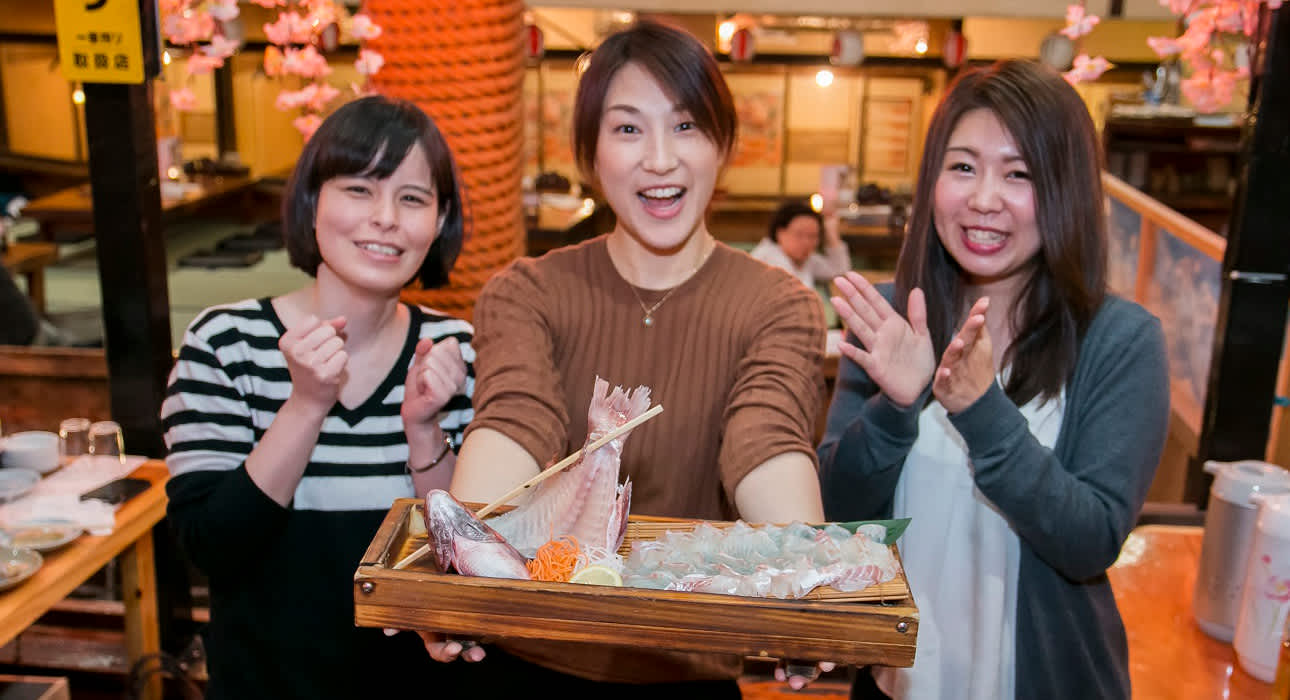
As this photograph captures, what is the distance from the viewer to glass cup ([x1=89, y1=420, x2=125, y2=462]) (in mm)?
2736

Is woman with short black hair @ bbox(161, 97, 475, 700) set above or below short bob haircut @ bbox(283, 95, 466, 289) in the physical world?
below

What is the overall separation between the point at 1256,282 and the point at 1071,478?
1628 millimetres

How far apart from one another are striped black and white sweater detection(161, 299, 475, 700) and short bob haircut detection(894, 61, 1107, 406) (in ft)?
2.94

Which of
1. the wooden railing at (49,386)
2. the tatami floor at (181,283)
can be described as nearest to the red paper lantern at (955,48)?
the tatami floor at (181,283)

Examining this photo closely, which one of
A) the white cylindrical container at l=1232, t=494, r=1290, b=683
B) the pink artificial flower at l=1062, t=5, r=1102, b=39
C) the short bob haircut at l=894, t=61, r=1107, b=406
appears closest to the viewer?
the short bob haircut at l=894, t=61, r=1107, b=406


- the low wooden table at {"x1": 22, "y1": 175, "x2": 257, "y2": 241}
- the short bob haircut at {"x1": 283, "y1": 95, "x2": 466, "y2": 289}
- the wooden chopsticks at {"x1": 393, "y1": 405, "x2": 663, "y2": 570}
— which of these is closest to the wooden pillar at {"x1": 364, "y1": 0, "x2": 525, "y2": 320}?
the short bob haircut at {"x1": 283, "y1": 95, "x2": 466, "y2": 289}

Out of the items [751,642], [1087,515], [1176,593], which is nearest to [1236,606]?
[1176,593]

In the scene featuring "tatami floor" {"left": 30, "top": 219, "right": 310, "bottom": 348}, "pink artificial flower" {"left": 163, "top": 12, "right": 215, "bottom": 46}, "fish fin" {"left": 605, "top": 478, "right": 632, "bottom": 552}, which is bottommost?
"tatami floor" {"left": 30, "top": 219, "right": 310, "bottom": 348}

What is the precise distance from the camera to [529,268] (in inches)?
62.0

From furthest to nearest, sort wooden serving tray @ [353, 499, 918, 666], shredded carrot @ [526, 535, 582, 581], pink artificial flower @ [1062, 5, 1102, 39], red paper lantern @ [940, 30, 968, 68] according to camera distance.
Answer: red paper lantern @ [940, 30, 968, 68] < pink artificial flower @ [1062, 5, 1102, 39] < shredded carrot @ [526, 535, 582, 581] < wooden serving tray @ [353, 499, 918, 666]

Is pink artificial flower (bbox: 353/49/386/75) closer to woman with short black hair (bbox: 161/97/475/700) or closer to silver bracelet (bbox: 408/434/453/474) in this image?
woman with short black hair (bbox: 161/97/475/700)

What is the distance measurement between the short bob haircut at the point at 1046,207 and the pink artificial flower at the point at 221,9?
222 cm

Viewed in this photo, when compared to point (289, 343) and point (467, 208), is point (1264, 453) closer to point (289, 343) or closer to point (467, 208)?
point (467, 208)

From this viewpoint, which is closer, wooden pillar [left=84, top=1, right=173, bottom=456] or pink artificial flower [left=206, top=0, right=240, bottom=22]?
Answer: wooden pillar [left=84, top=1, right=173, bottom=456]
